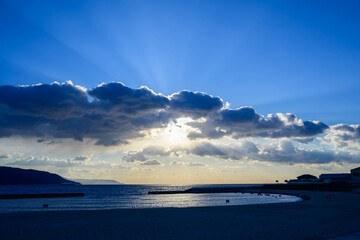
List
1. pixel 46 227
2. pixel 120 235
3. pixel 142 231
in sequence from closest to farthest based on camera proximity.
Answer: pixel 120 235 → pixel 142 231 → pixel 46 227

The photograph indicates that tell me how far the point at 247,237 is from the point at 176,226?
5.56m

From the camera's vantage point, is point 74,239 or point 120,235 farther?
point 120,235

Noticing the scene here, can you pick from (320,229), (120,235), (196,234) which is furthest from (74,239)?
(320,229)

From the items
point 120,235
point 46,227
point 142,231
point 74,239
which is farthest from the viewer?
point 46,227

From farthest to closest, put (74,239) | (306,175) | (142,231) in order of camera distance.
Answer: (306,175), (142,231), (74,239)

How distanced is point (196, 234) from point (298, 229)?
659cm

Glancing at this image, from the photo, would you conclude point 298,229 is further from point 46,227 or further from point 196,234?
point 46,227

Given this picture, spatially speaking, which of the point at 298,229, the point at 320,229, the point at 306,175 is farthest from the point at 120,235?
the point at 306,175

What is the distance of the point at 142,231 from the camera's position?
17.3 m

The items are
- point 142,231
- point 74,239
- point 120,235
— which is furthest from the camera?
point 142,231

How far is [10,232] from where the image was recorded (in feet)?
55.1

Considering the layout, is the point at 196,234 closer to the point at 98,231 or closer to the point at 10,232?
the point at 98,231

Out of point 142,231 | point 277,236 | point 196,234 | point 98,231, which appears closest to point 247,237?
point 277,236

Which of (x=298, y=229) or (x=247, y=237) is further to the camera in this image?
(x=298, y=229)
